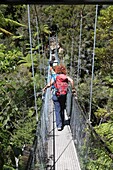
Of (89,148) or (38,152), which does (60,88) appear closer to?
(89,148)

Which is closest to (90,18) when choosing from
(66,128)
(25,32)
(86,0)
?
(25,32)

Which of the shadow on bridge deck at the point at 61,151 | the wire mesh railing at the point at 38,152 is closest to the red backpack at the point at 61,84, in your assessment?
the shadow on bridge deck at the point at 61,151

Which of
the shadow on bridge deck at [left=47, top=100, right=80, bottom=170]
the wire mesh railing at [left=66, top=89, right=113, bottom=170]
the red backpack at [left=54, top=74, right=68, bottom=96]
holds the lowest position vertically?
the shadow on bridge deck at [left=47, top=100, right=80, bottom=170]

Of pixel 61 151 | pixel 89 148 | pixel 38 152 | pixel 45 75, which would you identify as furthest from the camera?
pixel 45 75

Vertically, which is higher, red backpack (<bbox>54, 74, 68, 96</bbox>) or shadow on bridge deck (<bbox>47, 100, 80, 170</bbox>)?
red backpack (<bbox>54, 74, 68, 96</bbox>)

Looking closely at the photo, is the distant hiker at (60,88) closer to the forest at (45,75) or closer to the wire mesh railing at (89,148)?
the forest at (45,75)

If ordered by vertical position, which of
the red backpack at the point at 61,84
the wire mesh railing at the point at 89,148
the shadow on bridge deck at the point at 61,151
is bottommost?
the shadow on bridge deck at the point at 61,151

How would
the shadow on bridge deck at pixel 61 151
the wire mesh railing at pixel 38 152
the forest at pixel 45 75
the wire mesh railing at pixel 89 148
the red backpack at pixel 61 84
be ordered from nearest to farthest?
the wire mesh railing at pixel 38 152, the wire mesh railing at pixel 89 148, the forest at pixel 45 75, the shadow on bridge deck at pixel 61 151, the red backpack at pixel 61 84

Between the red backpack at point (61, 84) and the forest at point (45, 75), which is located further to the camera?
the red backpack at point (61, 84)

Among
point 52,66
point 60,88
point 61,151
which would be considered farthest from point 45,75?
point 61,151

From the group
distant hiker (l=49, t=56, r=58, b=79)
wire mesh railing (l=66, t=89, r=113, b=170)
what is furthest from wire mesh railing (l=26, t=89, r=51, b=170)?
distant hiker (l=49, t=56, r=58, b=79)

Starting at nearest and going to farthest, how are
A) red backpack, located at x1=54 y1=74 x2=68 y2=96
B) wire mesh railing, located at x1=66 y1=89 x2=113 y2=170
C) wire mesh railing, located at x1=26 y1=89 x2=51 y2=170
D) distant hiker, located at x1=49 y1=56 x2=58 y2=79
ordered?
wire mesh railing, located at x1=26 y1=89 x2=51 y2=170 → wire mesh railing, located at x1=66 y1=89 x2=113 y2=170 → red backpack, located at x1=54 y1=74 x2=68 y2=96 → distant hiker, located at x1=49 y1=56 x2=58 y2=79

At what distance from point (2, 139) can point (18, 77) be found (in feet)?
24.7

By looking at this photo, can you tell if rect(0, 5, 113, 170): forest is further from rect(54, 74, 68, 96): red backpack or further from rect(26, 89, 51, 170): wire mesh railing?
rect(54, 74, 68, 96): red backpack
